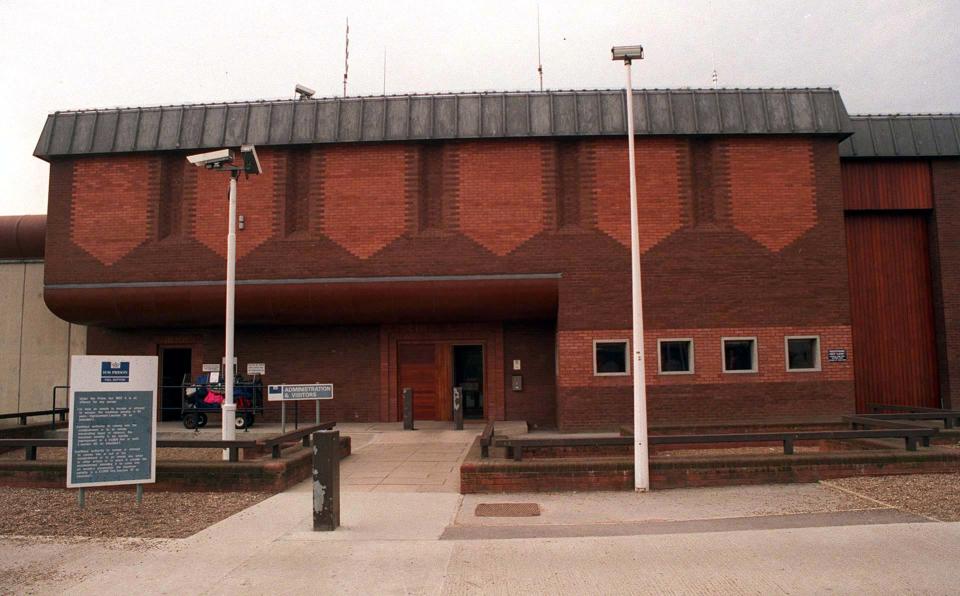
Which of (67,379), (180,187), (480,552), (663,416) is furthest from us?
(67,379)

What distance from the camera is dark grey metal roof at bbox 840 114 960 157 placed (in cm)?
1948

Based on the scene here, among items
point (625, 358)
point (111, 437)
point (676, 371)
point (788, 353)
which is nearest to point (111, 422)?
point (111, 437)

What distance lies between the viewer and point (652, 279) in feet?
59.6

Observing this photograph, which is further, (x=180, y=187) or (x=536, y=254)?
(x=180, y=187)

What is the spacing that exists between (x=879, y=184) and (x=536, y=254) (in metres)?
10.2

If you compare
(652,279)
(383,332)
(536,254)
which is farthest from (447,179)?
(652,279)

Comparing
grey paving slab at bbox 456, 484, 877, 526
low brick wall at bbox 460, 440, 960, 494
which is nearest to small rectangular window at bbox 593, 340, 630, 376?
low brick wall at bbox 460, 440, 960, 494

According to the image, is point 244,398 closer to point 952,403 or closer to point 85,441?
point 85,441

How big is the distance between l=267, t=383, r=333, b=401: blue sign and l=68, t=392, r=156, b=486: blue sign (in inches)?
215

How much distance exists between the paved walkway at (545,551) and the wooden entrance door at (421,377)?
9907mm

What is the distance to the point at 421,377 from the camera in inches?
787

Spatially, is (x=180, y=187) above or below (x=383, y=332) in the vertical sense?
above

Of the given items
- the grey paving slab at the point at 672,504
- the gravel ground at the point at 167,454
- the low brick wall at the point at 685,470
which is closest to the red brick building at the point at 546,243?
the gravel ground at the point at 167,454

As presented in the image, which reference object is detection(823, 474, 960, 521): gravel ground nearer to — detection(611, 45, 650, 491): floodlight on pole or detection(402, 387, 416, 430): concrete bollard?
detection(611, 45, 650, 491): floodlight on pole
